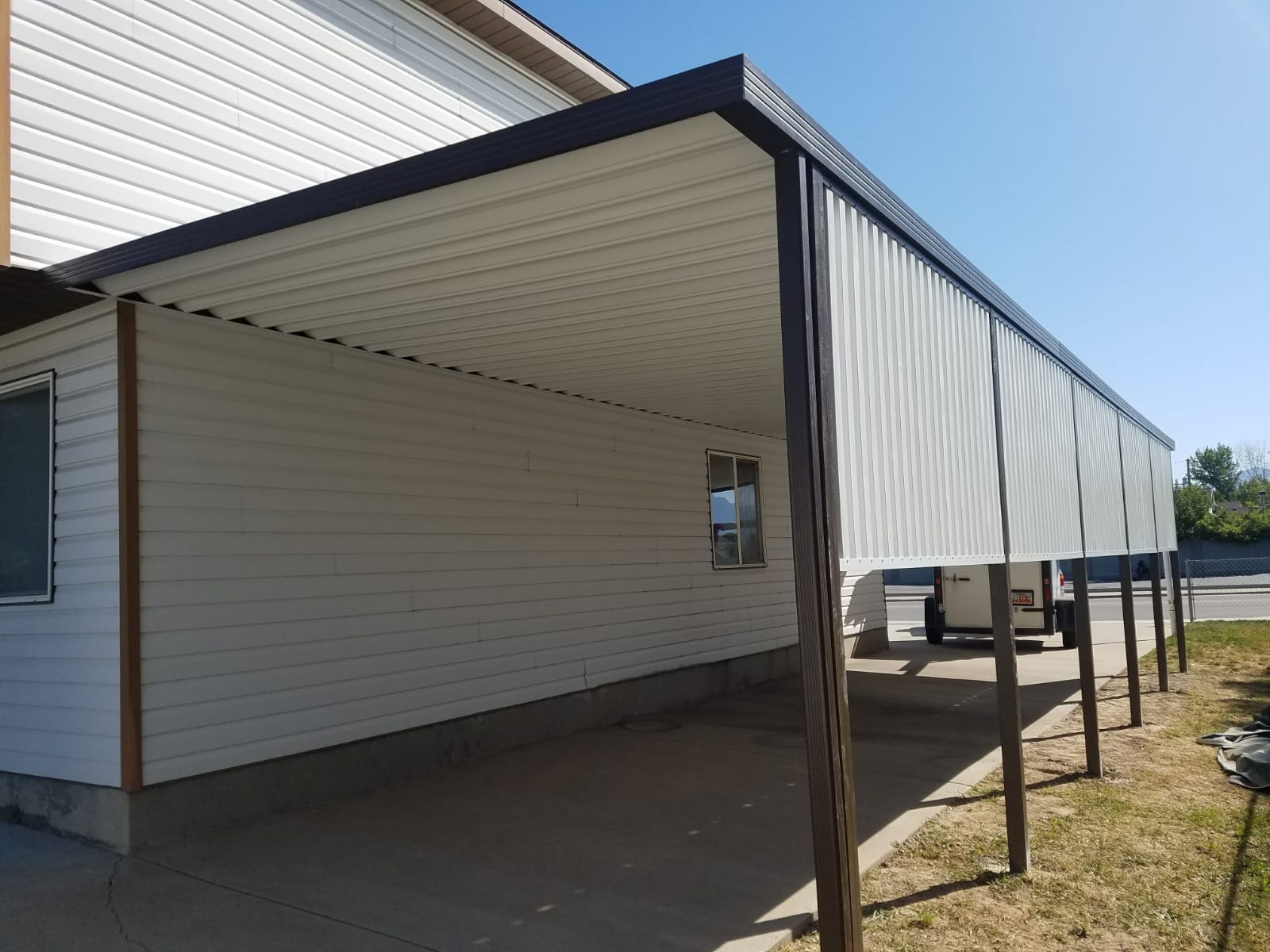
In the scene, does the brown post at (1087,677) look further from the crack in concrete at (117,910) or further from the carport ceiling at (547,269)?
the crack in concrete at (117,910)

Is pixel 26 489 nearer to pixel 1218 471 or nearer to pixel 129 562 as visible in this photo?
pixel 129 562

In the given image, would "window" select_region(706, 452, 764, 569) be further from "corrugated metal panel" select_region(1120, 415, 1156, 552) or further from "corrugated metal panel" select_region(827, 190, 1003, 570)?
"corrugated metal panel" select_region(827, 190, 1003, 570)

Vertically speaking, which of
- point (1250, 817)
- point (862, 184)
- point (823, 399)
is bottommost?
point (1250, 817)

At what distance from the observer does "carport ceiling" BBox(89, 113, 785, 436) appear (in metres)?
3.46

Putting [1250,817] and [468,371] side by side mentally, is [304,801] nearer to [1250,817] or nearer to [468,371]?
[468,371]

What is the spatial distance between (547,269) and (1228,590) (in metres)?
24.9

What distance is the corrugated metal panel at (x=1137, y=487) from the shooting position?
338 inches

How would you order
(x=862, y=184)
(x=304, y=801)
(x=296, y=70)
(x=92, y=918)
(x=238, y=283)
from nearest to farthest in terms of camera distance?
1. (x=862, y=184)
2. (x=92, y=918)
3. (x=238, y=283)
4. (x=304, y=801)
5. (x=296, y=70)

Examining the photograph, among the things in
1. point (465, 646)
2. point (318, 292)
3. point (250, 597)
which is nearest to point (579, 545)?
point (465, 646)

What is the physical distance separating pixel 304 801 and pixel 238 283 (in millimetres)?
3080

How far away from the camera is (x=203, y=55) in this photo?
19.4ft

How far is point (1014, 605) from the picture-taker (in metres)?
13.8

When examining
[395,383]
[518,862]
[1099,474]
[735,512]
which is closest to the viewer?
[518,862]

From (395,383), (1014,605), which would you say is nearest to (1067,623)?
(1014,605)
